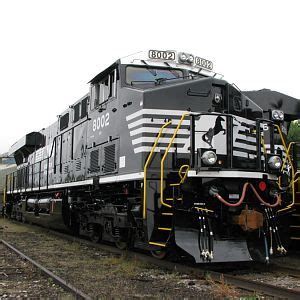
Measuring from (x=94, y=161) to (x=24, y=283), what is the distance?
3.76 m

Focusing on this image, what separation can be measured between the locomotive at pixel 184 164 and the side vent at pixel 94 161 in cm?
2

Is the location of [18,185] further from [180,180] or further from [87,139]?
[180,180]

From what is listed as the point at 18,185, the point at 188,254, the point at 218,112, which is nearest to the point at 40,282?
the point at 188,254

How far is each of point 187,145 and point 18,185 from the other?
47.2ft

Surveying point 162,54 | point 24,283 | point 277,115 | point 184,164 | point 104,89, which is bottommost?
point 24,283

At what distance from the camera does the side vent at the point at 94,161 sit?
30.4 feet

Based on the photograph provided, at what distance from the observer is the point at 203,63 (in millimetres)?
8742

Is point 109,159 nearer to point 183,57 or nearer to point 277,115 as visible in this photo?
point 183,57

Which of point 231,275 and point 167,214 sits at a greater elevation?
point 167,214

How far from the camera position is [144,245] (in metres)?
7.56

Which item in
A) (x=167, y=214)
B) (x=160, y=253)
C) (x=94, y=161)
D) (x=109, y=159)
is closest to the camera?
(x=167, y=214)

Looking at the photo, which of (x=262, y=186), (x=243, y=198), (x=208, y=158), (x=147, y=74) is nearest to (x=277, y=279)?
(x=243, y=198)

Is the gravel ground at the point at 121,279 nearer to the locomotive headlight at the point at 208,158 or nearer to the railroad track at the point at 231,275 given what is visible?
the railroad track at the point at 231,275

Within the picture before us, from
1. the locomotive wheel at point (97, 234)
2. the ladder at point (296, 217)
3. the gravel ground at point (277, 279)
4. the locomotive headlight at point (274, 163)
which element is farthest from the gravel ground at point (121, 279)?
the ladder at point (296, 217)
